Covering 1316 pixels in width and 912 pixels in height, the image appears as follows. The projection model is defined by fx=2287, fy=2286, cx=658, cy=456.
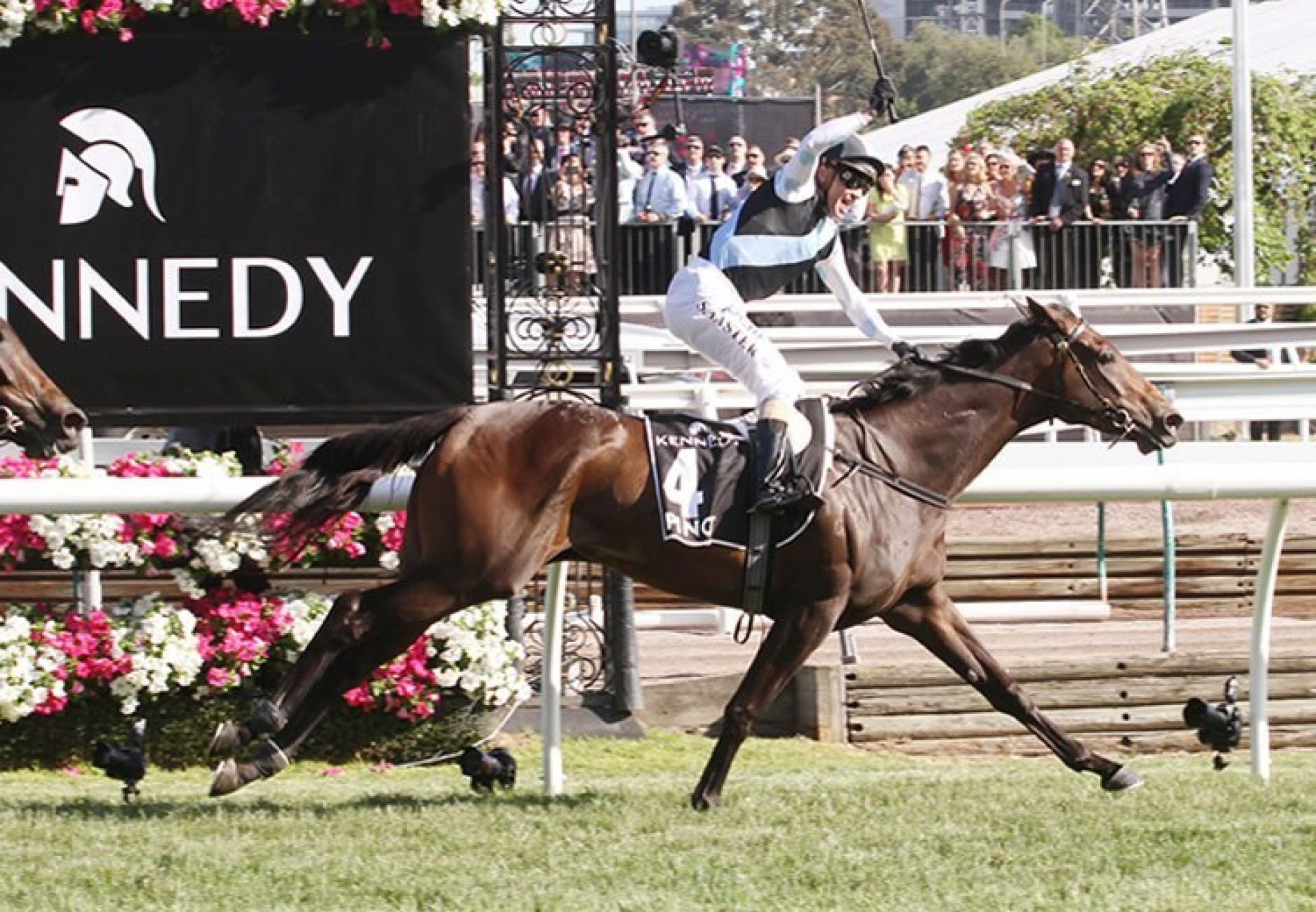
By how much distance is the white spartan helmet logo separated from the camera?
26.9ft

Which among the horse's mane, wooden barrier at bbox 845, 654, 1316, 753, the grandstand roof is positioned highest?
the grandstand roof

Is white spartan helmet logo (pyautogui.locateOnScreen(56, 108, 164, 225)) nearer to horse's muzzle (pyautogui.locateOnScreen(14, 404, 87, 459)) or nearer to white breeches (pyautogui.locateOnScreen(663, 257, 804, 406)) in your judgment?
horse's muzzle (pyautogui.locateOnScreen(14, 404, 87, 459))

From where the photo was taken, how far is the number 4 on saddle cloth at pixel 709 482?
649 centimetres

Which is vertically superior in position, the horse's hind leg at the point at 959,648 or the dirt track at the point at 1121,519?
the horse's hind leg at the point at 959,648

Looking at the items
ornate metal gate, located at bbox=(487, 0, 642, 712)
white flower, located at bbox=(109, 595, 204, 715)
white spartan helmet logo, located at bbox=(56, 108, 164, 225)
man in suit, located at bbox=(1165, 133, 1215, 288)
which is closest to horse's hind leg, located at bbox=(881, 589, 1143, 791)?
ornate metal gate, located at bbox=(487, 0, 642, 712)

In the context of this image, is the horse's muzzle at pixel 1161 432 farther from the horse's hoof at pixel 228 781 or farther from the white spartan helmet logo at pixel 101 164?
the white spartan helmet logo at pixel 101 164

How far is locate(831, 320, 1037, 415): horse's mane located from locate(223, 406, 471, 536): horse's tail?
49.8 inches

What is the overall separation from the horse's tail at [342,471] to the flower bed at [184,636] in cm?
103

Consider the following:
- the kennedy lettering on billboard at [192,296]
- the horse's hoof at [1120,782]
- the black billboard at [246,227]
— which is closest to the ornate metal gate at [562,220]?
the black billboard at [246,227]

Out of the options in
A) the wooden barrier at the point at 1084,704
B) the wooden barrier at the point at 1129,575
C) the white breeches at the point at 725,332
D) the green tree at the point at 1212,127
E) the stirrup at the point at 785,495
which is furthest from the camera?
A: the green tree at the point at 1212,127

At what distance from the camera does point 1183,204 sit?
693 inches

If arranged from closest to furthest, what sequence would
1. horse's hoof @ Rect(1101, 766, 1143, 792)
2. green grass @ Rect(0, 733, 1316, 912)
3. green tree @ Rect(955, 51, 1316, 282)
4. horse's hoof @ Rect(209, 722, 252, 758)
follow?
1. green grass @ Rect(0, 733, 1316, 912)
2. horse's hoof @ Rect(209, 722, 252, 758)
3. horse's hoof @ Rect(1101, 766, 1143, 792)
4. green tree @ Rect(955, 51, 1316, 282)

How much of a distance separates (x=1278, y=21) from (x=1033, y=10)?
190 ft

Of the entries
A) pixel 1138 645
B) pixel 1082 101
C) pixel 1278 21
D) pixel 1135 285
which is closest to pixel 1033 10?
pixel 1278 21
